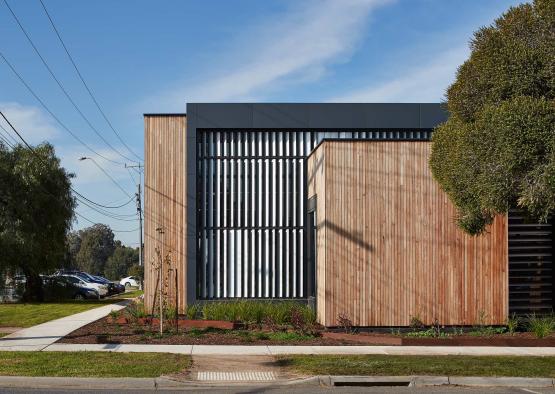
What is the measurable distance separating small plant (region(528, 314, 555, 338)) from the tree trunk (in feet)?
76.3

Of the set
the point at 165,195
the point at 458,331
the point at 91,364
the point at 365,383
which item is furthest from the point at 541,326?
the point at 165,195

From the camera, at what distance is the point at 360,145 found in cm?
1809

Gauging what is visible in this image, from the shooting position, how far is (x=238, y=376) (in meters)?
12.1

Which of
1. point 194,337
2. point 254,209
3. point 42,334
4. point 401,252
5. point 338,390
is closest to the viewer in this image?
point 338,390

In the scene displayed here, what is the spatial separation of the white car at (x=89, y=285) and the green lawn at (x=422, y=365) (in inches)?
1031

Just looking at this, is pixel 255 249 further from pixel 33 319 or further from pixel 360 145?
pixel 33 319

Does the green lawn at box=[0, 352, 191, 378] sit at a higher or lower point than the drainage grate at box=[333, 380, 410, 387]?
higher

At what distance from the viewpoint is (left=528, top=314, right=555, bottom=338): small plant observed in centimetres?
1639

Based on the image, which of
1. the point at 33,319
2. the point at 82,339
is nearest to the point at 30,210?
the point at 33,319

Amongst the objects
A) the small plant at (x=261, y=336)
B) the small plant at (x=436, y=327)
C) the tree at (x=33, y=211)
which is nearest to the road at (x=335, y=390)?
the small plant at (x=261, y=336)

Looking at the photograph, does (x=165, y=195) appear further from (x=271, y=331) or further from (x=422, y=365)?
(x=422, y=365)

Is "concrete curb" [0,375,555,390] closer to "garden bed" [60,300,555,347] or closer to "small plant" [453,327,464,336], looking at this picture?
"garden bed" [60,300,555,347]

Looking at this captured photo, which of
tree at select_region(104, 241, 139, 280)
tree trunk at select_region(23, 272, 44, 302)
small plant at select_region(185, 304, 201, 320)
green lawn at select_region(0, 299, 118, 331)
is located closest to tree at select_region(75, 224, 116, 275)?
tree at select_region(104, 241, 139, 280)

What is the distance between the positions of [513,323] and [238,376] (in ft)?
26.5
